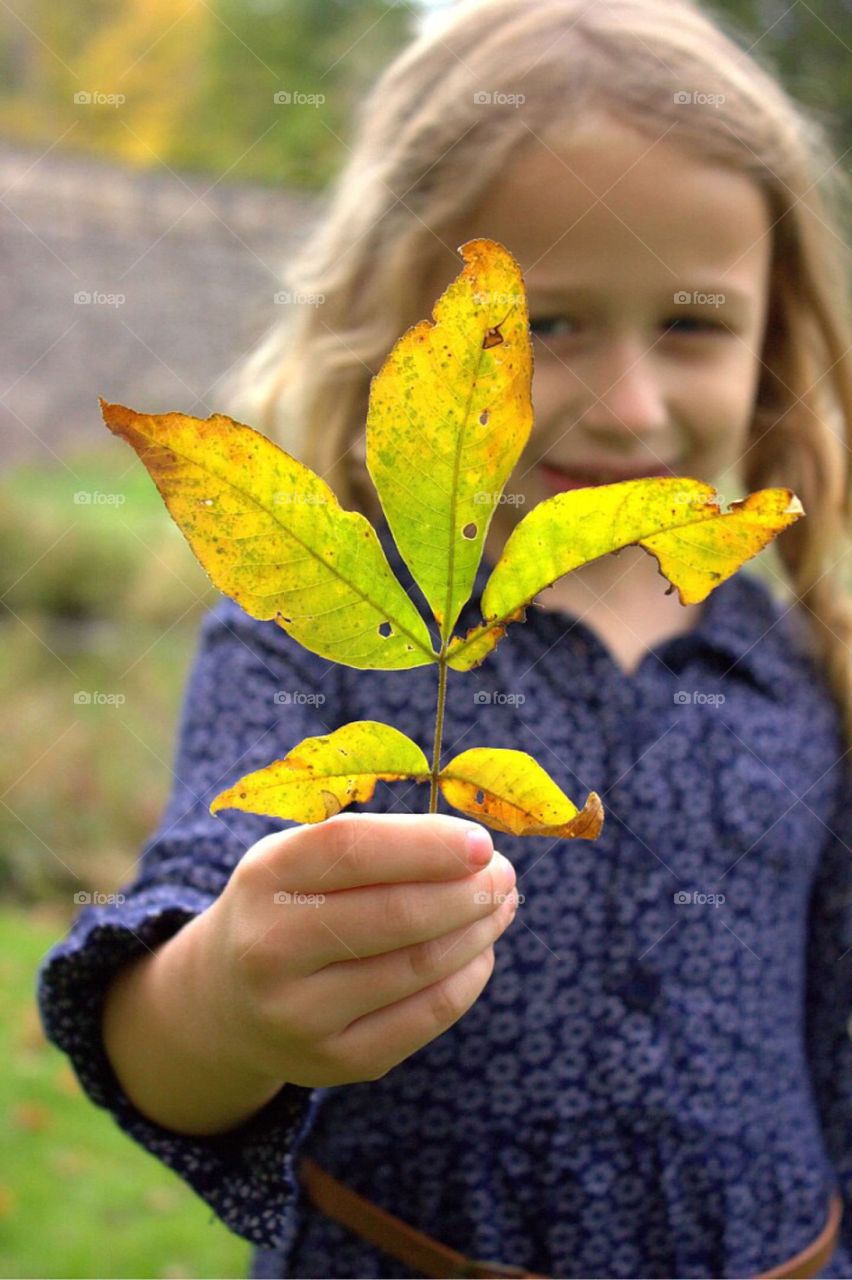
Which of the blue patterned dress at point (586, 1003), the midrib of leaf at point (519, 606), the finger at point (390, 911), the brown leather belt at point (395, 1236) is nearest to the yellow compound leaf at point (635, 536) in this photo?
the midrib of leaf at point (519, 606)

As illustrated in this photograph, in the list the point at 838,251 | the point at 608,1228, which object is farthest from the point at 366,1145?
the point at 838,251

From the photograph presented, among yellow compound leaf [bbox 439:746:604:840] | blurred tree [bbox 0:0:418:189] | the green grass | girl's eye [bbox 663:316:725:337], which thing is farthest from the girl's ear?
blurred tree [bbox 0:0:418:189]

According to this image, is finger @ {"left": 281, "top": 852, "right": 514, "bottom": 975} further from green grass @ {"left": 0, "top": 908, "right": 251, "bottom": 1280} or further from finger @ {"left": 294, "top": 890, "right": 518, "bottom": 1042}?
green grass @ {"left": 0, "top": 908, "right": 251, "bottom": 1280}

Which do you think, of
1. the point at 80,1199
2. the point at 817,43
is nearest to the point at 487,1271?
the point at 80,1199

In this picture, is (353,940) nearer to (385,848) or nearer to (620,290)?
(385,848)

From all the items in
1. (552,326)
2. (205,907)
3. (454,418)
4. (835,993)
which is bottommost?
(835,993)

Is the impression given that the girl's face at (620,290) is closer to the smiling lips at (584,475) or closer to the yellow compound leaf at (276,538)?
the smiling lips at (584,475)

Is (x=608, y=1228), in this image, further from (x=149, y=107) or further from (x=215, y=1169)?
(x=149, y=107)
